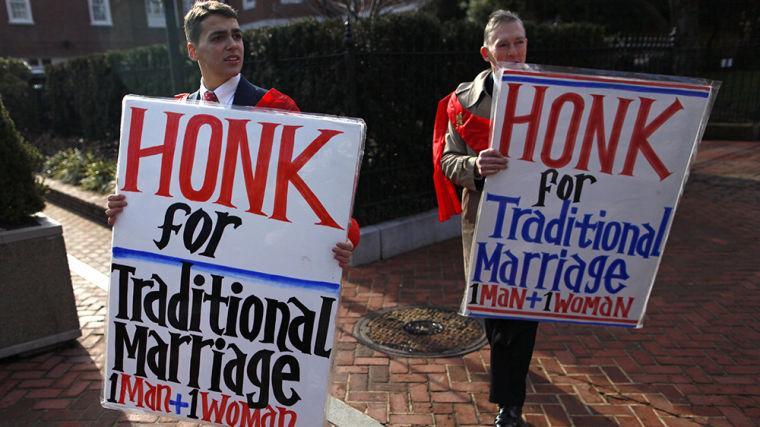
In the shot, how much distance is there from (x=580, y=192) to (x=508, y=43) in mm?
734

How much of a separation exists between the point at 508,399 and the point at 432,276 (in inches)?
92.5

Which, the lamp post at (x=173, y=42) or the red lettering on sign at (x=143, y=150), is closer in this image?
the red lettering on sign at (x=143, y=150)

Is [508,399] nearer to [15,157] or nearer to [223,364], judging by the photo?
[223,364]

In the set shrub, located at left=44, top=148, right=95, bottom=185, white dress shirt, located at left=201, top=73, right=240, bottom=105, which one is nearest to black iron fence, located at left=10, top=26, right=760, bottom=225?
white dress shirt, located at left=201, top=73, right=240, bottom=105

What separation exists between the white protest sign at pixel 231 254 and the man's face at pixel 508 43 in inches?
35.2

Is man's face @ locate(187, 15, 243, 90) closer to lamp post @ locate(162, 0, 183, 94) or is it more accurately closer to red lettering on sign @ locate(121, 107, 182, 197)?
red lettering on sign @ locate(121, 107, 182, 197)

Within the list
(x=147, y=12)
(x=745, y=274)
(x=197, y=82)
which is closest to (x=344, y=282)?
(x=745, y=274)

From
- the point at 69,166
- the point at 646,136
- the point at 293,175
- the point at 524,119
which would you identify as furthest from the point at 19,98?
the point at 646,136

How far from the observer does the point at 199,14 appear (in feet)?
7.59

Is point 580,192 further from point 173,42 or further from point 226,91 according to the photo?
point 173,42

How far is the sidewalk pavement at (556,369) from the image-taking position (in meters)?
3.06

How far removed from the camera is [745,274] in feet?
16.3

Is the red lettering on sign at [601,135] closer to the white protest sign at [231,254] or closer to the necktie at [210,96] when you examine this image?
the white protest sign at [231,254]

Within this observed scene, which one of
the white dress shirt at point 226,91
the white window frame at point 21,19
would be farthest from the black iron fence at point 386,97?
the white window frame at point 21,19
